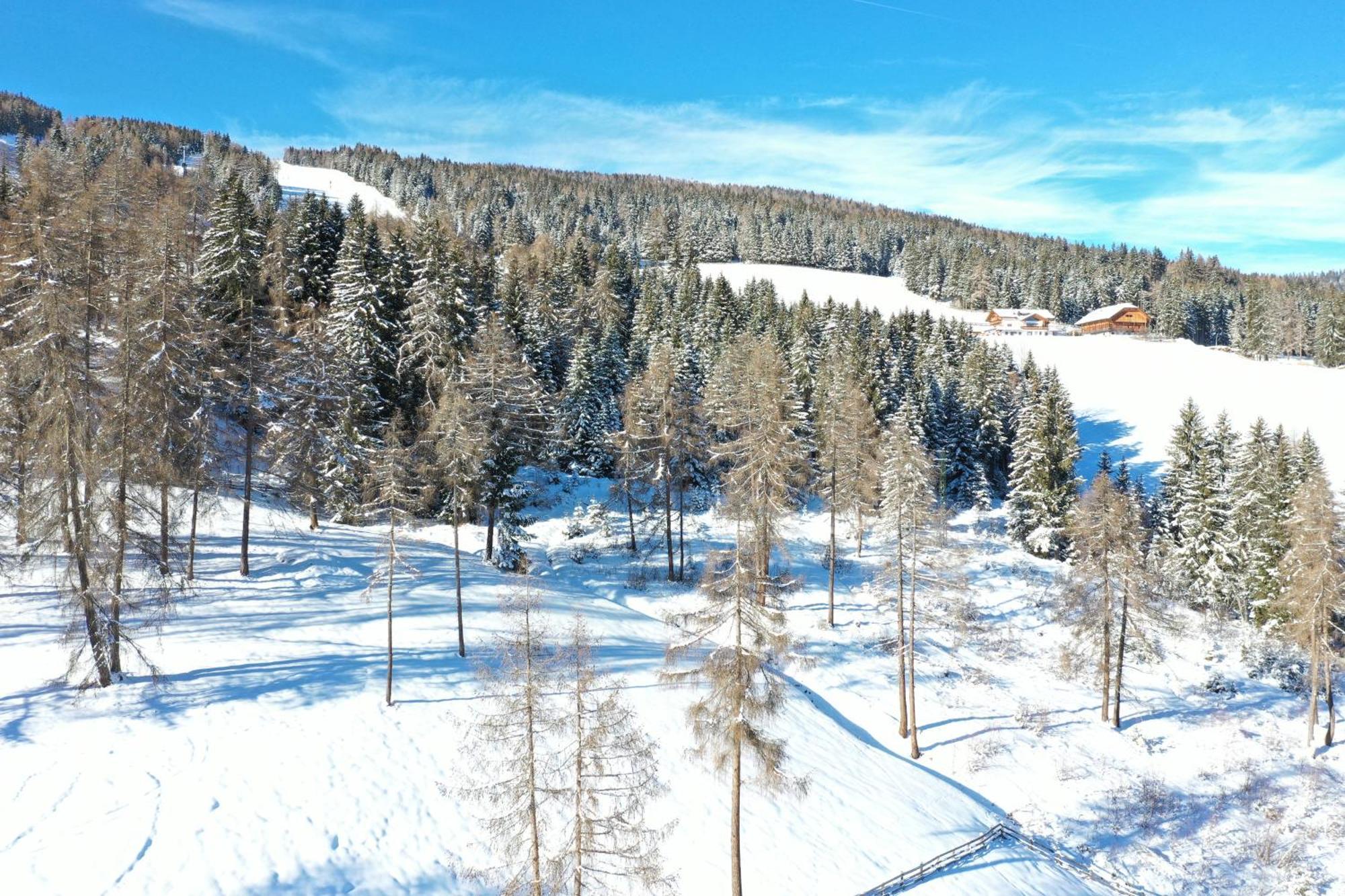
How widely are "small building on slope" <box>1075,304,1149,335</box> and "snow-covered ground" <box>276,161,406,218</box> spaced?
458 ft

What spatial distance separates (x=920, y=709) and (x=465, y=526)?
29350 millimetres

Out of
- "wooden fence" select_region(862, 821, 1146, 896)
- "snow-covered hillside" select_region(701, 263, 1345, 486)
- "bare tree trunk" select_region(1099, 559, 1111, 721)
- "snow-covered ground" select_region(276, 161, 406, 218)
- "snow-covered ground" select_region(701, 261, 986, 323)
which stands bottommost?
"wooden fence" select_region(862, 821, 1146, 896)

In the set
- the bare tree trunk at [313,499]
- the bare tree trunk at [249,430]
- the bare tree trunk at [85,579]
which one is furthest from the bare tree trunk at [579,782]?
the bare tree trunk at [313,499]

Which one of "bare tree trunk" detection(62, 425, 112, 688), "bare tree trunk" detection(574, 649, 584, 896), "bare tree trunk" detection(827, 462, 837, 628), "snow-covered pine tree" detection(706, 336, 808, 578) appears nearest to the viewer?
"bare tree trunk" detection(574, 649, 584, 896)

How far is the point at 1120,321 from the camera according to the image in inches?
4779

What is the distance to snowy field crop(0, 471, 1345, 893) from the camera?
15.1m

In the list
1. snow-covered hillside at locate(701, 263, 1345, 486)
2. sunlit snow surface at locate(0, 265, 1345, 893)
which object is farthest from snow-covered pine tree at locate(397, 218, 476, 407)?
snow-covered hillside at locate(701, 263, 1345, 486)

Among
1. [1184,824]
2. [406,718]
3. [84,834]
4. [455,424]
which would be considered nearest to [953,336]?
[1184,824]

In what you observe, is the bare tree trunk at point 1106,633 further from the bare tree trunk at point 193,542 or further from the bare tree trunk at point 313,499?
the bare tree trunk at point 313,499

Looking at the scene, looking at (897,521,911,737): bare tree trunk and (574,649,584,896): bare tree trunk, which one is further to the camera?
(897,521,911,737): bare tree trunk

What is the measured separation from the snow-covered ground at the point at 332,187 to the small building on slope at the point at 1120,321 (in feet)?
458

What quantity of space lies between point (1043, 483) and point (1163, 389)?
54.1m

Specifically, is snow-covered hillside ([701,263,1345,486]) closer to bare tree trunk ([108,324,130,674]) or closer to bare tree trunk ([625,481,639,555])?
bare tree trunk ([625,481,639,555])

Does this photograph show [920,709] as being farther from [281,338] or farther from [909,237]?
[909,237]
